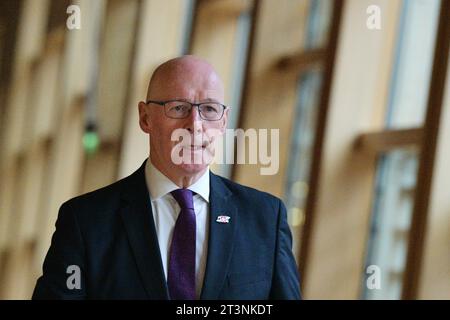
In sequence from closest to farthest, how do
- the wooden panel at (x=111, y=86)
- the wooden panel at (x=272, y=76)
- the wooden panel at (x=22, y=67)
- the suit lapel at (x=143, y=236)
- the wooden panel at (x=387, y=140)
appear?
the suit lapel at (x=143, y=236) < the wooden panel at (x=387, y=140) < the wooden panel at (x=272, y=76) < the wooden panel at (x=111, y=86) < the wooden panel at (x=22, y=67)

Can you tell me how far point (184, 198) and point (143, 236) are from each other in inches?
4.6

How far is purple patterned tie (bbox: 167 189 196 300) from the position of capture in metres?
1.73

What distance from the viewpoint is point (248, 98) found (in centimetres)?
504

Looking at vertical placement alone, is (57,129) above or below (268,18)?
below

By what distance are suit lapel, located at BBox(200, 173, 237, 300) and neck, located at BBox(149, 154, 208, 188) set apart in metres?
Result: 0.05

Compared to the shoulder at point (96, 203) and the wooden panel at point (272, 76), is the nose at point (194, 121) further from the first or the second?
the wooden panel at point (272, 76)

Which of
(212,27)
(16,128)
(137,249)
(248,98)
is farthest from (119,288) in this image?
(16,128)

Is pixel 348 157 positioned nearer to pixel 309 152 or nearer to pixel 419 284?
pixel 309 152

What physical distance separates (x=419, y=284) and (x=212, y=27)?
2415mm

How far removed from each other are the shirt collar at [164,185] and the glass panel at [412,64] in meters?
2.66

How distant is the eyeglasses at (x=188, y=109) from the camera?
1.78 metres

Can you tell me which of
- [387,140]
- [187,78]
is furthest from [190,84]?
[387,140]

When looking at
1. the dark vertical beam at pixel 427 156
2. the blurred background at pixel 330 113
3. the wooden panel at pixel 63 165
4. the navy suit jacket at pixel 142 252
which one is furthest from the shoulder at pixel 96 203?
the wooden panel at pixel 63 165

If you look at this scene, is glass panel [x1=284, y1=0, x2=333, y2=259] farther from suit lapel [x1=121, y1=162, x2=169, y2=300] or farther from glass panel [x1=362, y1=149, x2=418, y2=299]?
suit lapel [x1=121, y1=162, x2=169, y2=300]
